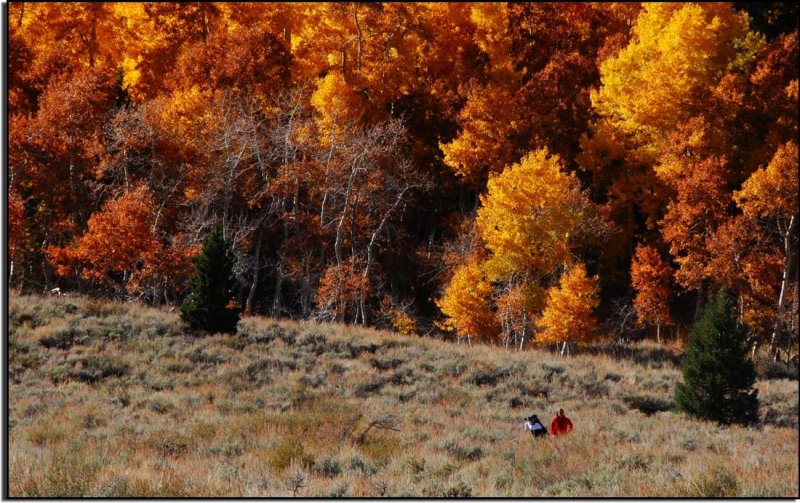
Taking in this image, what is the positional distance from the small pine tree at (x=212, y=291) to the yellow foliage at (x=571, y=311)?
12246 mm

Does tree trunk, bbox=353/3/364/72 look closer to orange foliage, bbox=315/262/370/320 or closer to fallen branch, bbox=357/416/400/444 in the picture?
orange foliage, bbox=315/262/370/320

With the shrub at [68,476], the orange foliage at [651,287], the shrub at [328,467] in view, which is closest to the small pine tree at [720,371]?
the shrub at [328,467]

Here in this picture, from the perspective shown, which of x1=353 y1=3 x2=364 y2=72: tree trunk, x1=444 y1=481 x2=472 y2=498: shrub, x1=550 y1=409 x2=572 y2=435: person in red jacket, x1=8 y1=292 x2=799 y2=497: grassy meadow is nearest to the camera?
x1=444 y1=481 x2=472 y2=498: shrub

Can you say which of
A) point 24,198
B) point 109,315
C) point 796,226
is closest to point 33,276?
point 24,198

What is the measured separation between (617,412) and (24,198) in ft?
76.5

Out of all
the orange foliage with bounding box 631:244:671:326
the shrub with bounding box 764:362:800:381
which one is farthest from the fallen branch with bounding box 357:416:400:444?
the orange foliage with bounding box 631:244:671:326

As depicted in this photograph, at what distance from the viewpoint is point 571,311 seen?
28953 millimetres

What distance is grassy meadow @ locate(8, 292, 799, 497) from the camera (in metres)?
10.2

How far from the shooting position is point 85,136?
102 ft

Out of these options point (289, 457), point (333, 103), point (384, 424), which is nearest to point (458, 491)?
point (289, 457)

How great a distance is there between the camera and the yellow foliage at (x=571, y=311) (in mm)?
28859

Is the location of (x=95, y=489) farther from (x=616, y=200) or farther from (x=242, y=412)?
(x=616, y=200)

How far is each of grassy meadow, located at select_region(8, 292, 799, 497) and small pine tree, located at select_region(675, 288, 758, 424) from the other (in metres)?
0.65

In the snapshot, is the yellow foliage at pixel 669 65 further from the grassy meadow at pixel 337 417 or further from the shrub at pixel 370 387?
the shrub at pixel 370 387
